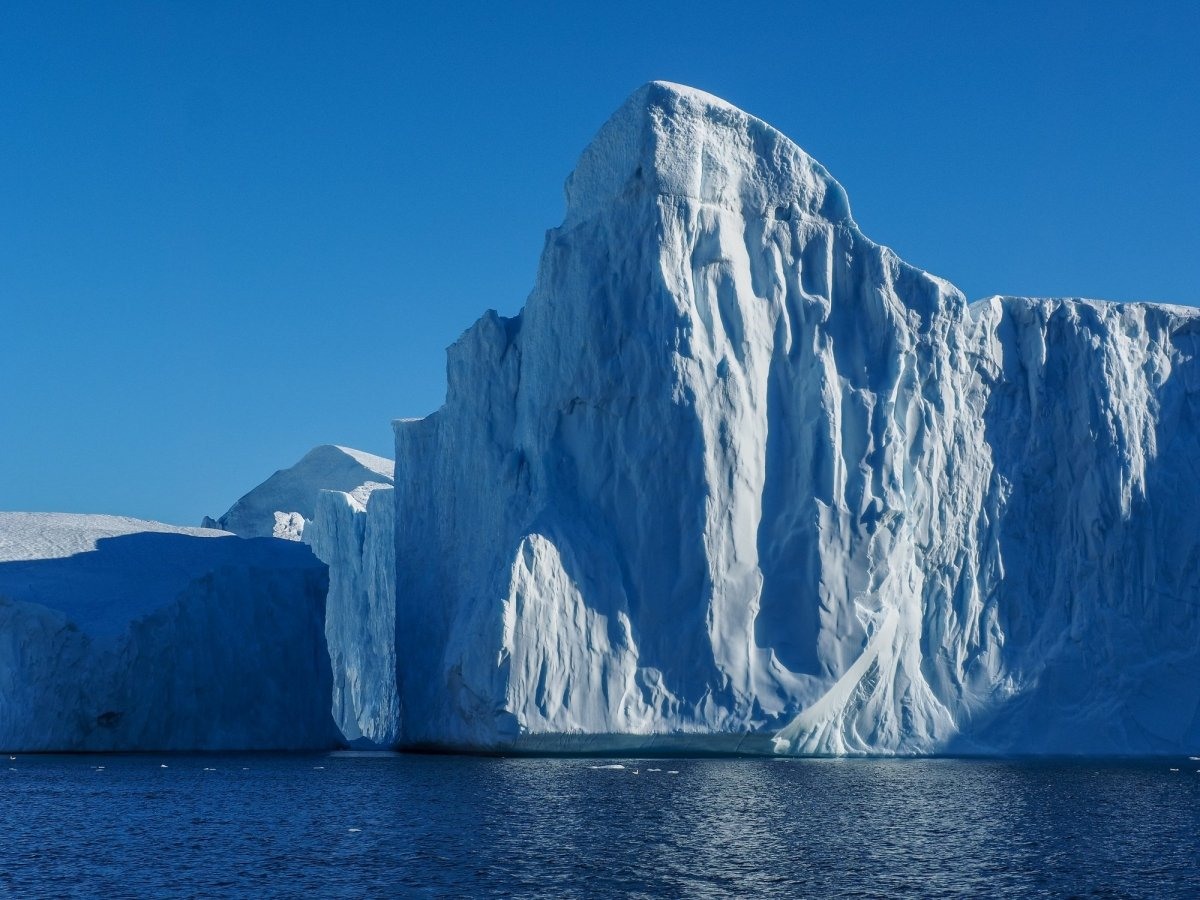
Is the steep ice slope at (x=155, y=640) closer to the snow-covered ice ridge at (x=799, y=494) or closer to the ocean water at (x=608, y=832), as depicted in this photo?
the snow-covered ice ridge at (x=799, y=494)

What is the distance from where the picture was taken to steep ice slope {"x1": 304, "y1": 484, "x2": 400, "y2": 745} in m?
33.2

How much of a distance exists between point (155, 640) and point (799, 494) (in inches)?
441

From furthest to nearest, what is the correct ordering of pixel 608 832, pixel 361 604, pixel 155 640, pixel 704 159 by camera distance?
1. pixel 361 604
2. pixel 155 640
3. pixel 704 159
4. pixel 608 832

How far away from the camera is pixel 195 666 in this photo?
24922 millimetres

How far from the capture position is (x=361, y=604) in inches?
1390

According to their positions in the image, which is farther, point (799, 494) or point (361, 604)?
point (361, 604)

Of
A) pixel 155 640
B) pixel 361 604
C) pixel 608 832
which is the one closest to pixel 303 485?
pixel 361 604

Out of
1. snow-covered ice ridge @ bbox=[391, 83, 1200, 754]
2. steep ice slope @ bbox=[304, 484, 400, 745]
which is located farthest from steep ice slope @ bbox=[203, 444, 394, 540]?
snow-covered ice ridge @ bbox=[391, 83, 1200, 754]

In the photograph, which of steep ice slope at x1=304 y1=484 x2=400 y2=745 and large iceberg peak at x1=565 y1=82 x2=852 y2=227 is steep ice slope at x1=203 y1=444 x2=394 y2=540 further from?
large iceberg peak at x1=565 y1=82 x2=852 y2=227

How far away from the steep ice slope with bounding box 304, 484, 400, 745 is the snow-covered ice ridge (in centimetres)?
893

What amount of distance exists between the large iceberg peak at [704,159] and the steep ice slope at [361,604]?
12.5 metres

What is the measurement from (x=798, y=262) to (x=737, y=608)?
559 centimetres

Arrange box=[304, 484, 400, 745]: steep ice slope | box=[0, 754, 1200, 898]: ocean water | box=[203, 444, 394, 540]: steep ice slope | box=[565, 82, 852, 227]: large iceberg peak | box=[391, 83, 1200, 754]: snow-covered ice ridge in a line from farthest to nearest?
1. box=[203, 444, 394, 540]: steep ice slope
2. box=[304, 484, 400, 745]: steep ice slope
3. box=[565, 82, 852, 227]: large iceberg peak
4. box=[391, 83, 1200, 754]: snow-covered ice ridge
5. box=[0, 754, 1200, 898]: ocean water

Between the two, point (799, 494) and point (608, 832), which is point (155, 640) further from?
point (608, 832)
